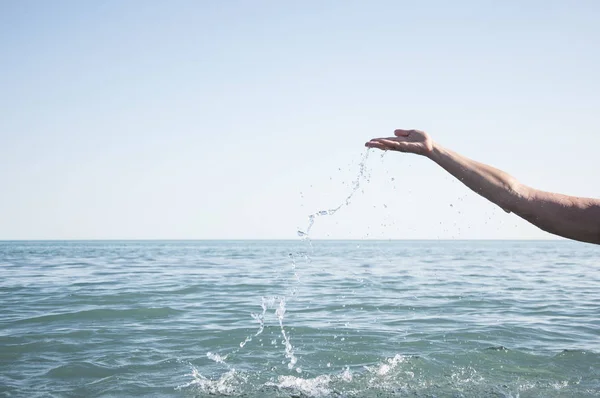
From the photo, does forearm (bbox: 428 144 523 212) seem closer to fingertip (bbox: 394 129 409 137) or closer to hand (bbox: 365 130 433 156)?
hand (bbox: 365 130 433 156)

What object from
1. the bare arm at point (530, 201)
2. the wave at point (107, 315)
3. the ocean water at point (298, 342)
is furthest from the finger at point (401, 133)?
the wave at point (107, 315)

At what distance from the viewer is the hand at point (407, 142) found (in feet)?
11.1

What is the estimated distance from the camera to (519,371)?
322 inches

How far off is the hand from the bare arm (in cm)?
8

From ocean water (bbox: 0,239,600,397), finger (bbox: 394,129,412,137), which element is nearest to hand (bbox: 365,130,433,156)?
finger (bbox: 394,129,412,137)

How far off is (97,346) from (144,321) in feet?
8.17

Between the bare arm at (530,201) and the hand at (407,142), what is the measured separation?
82 mm

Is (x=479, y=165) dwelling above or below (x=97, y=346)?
above

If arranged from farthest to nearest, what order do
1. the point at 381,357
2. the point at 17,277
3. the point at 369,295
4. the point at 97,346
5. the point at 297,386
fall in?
the point at 17,277
the point at 369,295
the point at 97,346
the point at 381,357
the point at 297,386

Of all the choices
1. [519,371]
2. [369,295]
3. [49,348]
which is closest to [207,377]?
[49,348]

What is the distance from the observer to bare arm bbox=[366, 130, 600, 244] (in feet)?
9.78

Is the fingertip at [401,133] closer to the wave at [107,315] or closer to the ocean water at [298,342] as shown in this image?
the ocean water at [298,342]

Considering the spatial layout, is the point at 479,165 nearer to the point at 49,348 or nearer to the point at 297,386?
the point at 297,386

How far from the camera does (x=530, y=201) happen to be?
306 centimetres
